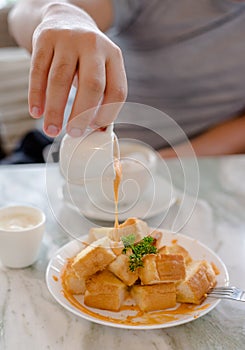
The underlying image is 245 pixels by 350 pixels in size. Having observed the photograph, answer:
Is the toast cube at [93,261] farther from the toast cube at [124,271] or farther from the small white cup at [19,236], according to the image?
the small white cup at [19,236]

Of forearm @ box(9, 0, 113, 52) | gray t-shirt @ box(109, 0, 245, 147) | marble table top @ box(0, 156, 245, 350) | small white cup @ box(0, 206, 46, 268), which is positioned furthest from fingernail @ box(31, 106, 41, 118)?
gray t-shirt @ box(109, 0, 245, 147)

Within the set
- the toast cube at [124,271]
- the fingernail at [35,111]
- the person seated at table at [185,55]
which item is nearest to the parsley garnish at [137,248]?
the toast cube at [124,271]

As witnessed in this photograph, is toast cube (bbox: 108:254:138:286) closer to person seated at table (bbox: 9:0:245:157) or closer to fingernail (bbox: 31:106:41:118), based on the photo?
fingernail (bbox: 31:106:41:118)

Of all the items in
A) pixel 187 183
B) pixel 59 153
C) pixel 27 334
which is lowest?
pixel 187 183

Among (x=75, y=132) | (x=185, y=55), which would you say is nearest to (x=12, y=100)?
(x=185, y=55)

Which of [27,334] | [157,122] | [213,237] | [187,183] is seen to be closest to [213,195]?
[187,183]

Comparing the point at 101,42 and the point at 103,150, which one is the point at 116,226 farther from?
the point at 101,42
